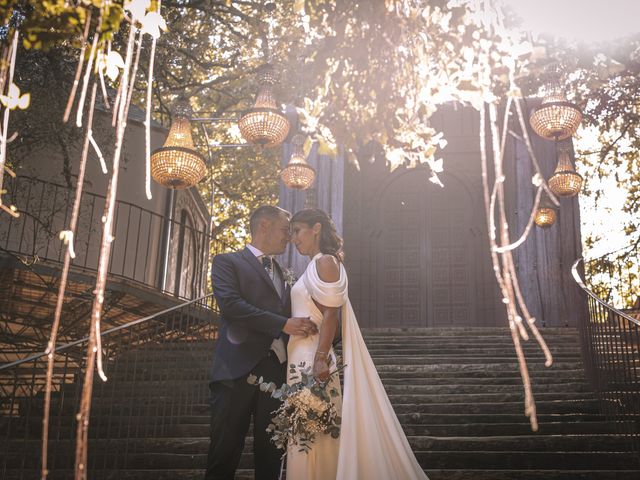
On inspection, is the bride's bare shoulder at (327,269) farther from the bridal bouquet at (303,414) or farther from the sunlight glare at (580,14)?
the sunlight glare at (580,14)

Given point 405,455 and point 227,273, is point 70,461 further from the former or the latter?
point 405,455

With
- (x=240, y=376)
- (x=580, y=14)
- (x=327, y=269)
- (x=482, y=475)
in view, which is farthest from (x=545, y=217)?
(x=580, y=14)

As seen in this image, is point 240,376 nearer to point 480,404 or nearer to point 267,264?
point 267,264

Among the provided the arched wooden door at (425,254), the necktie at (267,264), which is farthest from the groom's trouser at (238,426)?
the arched wooden door at (425,254)

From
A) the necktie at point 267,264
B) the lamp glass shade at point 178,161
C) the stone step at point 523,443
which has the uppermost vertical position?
the lamp glass shade at point 178,161

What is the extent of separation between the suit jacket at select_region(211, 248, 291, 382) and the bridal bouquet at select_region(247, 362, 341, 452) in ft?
0.72

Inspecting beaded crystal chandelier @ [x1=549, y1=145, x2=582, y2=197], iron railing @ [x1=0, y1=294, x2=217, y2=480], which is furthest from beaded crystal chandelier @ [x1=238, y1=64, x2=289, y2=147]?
beaded crystal chandelier @ [x1=549, y1=145, x2=582, y2=197]

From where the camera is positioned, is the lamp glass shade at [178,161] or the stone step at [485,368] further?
the stone step at [485,368]

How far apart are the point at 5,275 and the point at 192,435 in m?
4.96

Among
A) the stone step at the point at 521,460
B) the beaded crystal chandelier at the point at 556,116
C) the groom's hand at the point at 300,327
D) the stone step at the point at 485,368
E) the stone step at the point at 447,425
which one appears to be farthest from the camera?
the beaded crystal chandelier at the point at 556,116

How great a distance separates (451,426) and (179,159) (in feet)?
12.6

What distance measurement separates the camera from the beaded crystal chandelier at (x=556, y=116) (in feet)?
26.2

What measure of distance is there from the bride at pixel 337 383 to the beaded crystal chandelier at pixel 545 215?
8091 mm

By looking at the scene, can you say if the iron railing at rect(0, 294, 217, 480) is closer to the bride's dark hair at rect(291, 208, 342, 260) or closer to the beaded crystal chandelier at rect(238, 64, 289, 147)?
the beaded crystal chandelier at rect(238, 64, 289, 147)
